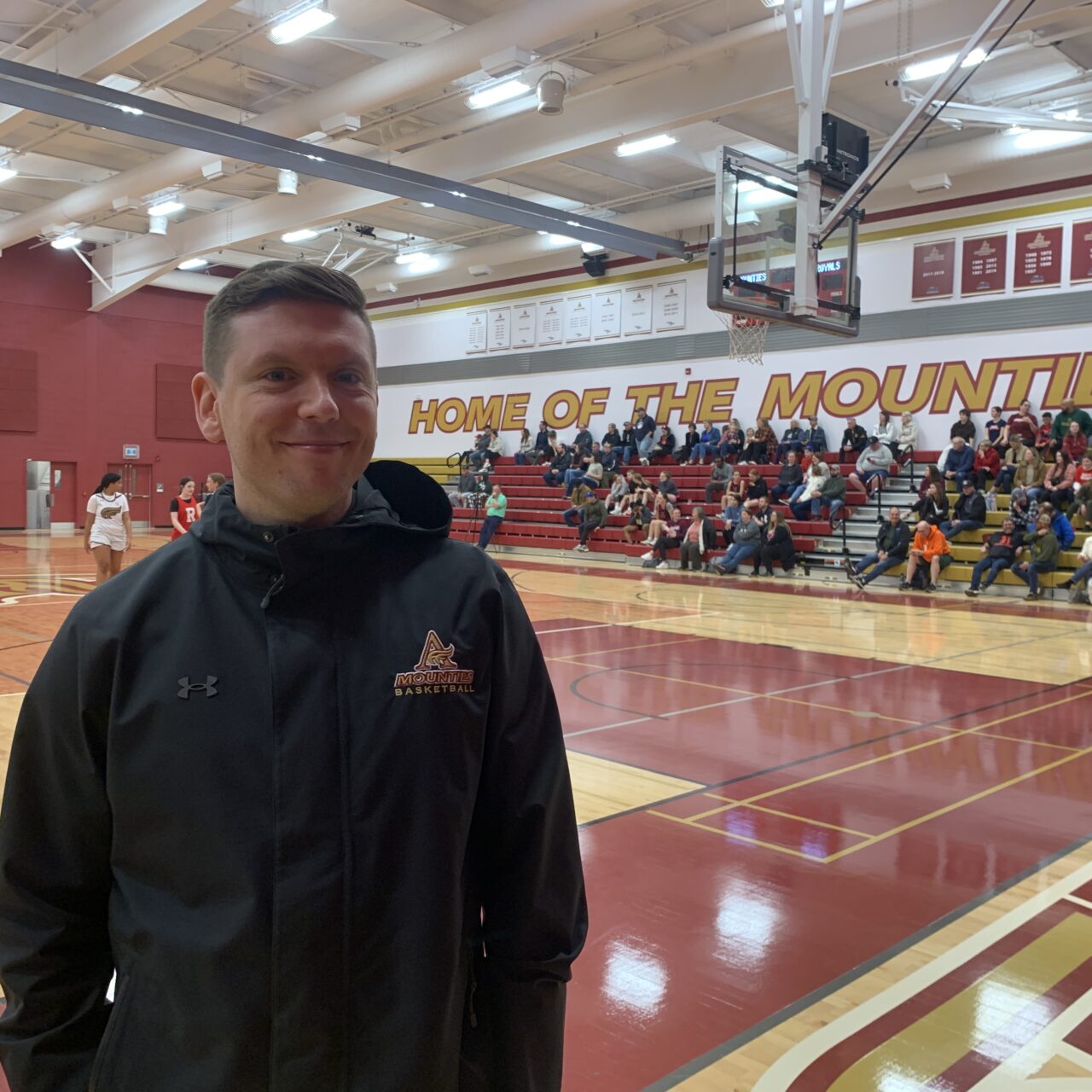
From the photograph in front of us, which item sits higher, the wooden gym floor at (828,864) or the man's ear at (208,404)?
the man's ear at (208,404)

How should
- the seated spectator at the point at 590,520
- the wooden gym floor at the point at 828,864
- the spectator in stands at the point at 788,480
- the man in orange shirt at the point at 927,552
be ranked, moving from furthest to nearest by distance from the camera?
1. the seated spectator at the point at 590,520
2. the spectator in stands at the point at 788,480
3. the man in orange shirt at the point at 927,552
4. the wooden gym floor at the point at 828,864

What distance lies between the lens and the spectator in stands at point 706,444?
21.7m

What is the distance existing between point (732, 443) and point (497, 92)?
8705 mm

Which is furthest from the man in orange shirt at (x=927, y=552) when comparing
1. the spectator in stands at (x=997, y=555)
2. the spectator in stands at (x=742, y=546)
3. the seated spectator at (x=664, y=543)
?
the seated spectator at (x=664, y=543)

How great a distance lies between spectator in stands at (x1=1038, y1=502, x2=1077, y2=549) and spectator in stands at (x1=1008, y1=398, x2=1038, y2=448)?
2.09 metres

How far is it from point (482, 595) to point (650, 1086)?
1.86m

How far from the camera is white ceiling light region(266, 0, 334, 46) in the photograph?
12469 millimetres

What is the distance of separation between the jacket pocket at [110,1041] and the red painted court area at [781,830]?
1.68 metres

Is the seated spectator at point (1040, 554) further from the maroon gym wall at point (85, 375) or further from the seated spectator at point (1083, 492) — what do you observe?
the maroon gym wall at point (85, 375)

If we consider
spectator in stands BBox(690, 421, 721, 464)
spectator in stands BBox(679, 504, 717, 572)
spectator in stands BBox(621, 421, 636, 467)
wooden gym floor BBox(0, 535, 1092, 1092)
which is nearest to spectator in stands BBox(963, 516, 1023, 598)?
spectator in stands BBox(679, 504, 717, 572)

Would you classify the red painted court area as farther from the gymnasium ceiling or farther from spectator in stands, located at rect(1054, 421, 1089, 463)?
spectator in stands, located at rect(1054, 421, 1089, 463)

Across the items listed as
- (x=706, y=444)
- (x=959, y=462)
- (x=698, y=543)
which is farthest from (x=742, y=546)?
(x=706, y=444)

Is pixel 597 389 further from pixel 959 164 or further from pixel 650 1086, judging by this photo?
pixel 650 1086

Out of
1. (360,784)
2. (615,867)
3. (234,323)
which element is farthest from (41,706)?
(615,867)
